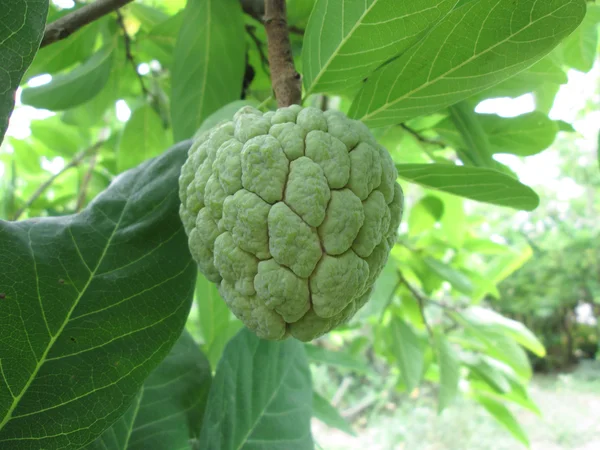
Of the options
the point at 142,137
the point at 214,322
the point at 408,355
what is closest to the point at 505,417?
the point at 408,355

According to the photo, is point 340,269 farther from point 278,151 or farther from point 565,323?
point 565,323

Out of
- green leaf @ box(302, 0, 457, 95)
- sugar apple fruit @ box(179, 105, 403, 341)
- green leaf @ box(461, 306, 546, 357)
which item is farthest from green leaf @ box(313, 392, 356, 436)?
green leaf @ box(302, 0, 457, 95)

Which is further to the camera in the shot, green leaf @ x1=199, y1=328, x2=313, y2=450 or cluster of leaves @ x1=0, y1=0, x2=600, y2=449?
green leaf @ x1=199, y1=328, x2=313, y2=450

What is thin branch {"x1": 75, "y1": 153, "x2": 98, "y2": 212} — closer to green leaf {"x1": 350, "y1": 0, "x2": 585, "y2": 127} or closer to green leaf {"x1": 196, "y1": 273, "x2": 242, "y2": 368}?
green leaf {"x1": 196, "y1": 273, "x2": 242, "y2": 368}

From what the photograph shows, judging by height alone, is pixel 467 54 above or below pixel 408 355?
above

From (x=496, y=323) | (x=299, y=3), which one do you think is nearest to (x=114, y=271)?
(x=299, y=3)

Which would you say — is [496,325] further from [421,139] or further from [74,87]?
[74,87]

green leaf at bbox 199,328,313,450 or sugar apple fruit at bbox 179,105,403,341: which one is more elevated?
sugar apple fruit at bbox 179,105,403,341
